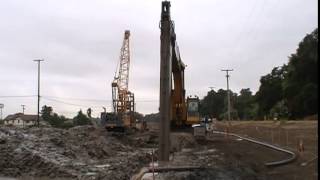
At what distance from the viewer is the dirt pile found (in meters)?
30.0

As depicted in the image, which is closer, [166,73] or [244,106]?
[166,73]

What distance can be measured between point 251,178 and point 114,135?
4293 centimetres

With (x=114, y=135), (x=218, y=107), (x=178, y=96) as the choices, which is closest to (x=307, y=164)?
(x=178, y=96)

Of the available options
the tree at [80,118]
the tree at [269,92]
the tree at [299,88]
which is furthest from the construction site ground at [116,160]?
the tree at [80,118]

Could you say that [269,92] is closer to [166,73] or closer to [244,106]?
[244,106]

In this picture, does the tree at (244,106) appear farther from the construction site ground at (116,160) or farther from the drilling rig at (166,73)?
the drilling rig at (166,73)

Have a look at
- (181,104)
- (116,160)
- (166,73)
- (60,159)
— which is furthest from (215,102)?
(166,73)

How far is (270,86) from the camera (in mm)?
135875

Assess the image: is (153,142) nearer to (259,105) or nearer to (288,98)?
(288,98)

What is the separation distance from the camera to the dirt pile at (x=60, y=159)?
98.3 feet

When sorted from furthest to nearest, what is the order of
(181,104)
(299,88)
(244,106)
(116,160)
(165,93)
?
(244,106) → (299,88) → (181,104) → (116,160) → (165,93)

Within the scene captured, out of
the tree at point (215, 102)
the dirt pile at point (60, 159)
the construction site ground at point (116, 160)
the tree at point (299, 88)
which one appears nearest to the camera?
the construction site ground at point (116, 160)

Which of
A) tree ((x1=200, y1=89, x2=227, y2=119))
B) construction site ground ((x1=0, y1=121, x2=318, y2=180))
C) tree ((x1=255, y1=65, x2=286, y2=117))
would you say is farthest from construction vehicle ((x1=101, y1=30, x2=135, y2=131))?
Answer: tree ((x1=200, y1=89, x2=227, y2=119))

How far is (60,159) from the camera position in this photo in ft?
116
